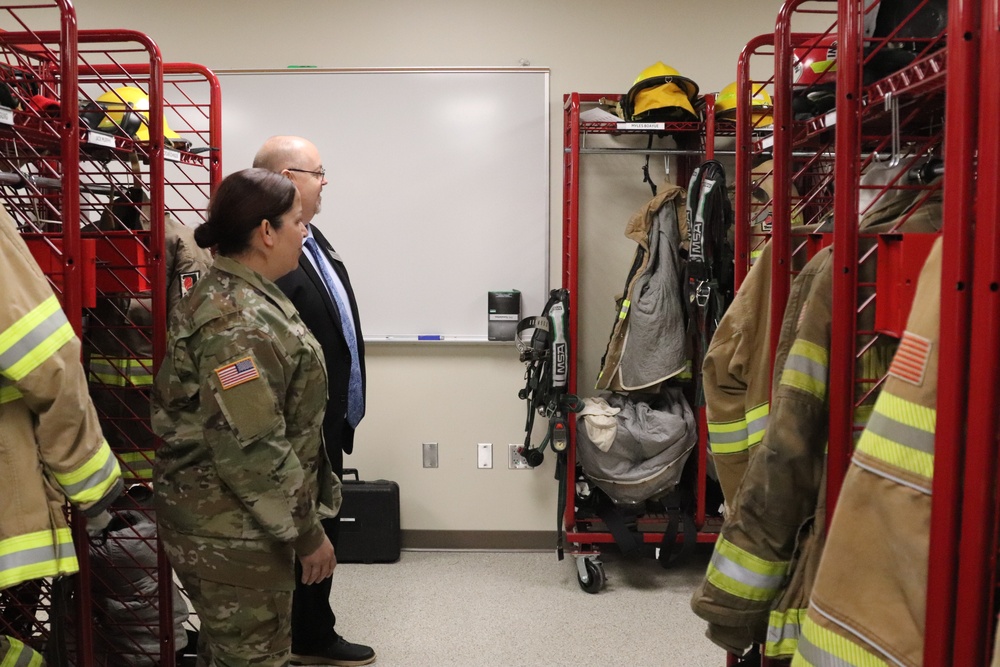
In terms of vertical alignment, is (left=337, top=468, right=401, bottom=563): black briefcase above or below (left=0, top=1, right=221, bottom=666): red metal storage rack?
below

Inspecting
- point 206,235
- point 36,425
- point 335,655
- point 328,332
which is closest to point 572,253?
point 328,332

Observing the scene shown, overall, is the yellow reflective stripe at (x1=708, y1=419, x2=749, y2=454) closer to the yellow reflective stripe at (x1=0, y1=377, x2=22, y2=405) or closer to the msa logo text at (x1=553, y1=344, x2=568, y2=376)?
the yellow reflective stripe at (x1=0, y1=377, x2=22, y2=405)

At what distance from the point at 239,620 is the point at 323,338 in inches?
37.6

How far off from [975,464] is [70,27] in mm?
1888

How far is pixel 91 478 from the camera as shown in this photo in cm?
153

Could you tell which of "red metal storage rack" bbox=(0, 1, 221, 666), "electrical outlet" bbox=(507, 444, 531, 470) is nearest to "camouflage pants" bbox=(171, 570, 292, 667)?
"red metal storage rack" bbox=(0, 1, 221, 666)

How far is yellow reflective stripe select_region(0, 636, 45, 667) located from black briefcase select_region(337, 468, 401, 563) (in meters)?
2.09

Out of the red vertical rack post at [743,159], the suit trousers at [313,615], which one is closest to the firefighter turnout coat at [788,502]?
the red vertical rack post at [743,159]

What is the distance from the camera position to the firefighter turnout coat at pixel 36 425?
4.54ft

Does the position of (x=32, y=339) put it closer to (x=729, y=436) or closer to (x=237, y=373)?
(x=237, y=373)

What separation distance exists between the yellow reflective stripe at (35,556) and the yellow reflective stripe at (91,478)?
7 centimetres

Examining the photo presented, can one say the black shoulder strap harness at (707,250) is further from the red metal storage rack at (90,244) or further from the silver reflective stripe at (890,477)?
the silver reflective stripe at (890,477)

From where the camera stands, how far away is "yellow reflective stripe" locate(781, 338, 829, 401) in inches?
54.7

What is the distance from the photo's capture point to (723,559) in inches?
54.2
